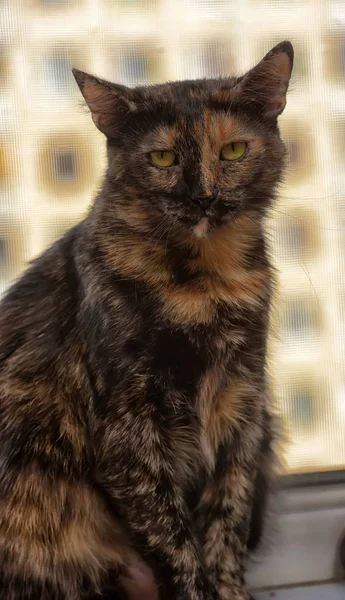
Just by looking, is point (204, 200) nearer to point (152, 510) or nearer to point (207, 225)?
point (207, 225)

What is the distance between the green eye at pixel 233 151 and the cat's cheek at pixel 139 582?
59 cm

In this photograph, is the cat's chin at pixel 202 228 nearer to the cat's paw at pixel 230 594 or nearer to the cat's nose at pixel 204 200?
the cat's nose at pixel 204 200

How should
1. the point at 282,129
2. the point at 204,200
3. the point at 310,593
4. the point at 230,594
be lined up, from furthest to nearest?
the point at 282,129
the point at 310,593
the point at 230,594
the point at 204,200

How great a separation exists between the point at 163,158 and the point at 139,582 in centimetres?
61

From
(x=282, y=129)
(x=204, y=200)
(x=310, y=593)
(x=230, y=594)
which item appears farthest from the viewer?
(x=282, y=129)

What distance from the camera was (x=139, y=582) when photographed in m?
1.04

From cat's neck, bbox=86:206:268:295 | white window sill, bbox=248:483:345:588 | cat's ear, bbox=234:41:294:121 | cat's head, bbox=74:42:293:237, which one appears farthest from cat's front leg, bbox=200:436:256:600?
cat's ear, bbox=234:41:294:121

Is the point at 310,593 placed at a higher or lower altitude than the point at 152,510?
lower

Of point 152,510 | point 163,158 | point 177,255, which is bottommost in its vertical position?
point 152,510

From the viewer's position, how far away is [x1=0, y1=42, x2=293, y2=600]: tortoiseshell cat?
95 centimetres

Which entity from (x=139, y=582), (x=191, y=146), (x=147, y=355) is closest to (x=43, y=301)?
(x=147, y=355)

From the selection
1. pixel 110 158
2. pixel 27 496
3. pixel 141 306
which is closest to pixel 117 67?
pixel 110 158

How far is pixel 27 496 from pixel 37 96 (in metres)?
0.68

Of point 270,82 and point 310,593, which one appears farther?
point 310,593
